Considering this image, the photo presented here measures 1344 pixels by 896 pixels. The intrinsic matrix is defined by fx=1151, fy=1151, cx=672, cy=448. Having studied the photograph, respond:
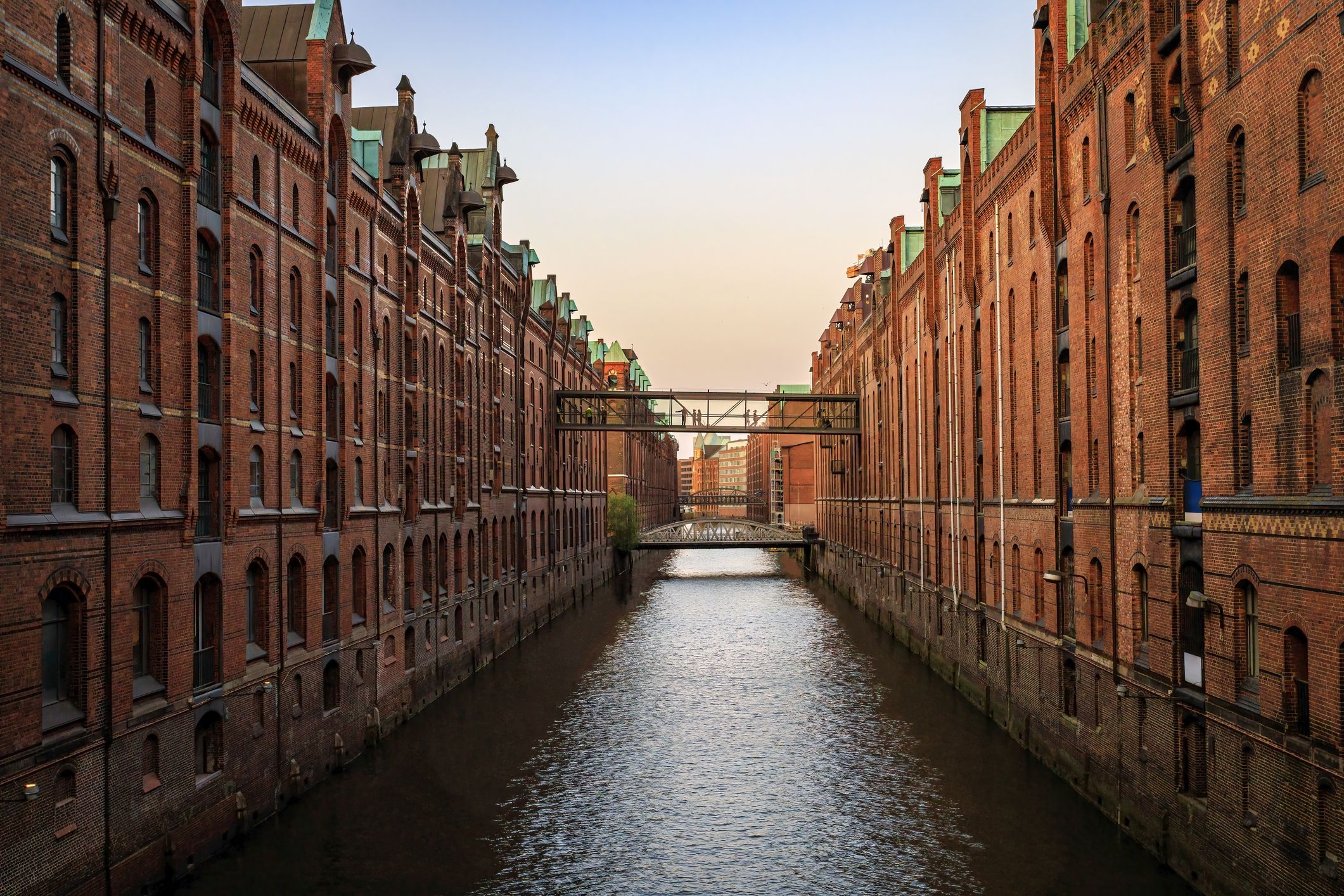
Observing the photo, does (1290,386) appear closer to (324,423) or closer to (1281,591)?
(1281,591)

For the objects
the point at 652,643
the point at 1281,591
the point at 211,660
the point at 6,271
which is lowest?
the point at 652,643

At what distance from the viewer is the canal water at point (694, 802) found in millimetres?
20438

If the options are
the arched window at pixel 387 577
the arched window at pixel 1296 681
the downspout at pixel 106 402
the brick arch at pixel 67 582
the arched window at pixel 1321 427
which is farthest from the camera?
the arched window at pixel 387 577

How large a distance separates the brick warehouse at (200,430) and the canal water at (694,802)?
1.90m

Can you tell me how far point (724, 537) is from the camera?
108938 millimetres

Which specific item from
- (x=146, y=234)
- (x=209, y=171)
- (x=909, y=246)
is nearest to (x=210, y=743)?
(x=146, y=234)

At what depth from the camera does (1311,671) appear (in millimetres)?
15539

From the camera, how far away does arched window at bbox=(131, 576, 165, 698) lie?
1919 cm

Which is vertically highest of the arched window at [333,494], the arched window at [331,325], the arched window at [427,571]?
the arched window at [331,325]

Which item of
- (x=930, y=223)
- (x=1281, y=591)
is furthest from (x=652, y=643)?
(x=1281, y=591)

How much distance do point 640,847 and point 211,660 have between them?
8.97 meters

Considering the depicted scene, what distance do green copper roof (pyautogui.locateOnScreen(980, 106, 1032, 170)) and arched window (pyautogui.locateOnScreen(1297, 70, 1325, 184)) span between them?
71.9 feet

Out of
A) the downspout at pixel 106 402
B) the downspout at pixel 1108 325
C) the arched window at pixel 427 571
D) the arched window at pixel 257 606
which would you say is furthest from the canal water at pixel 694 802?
the downspout at pixel 1108 325

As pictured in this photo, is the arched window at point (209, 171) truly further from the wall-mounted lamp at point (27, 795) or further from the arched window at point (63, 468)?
the wall-mounted lamp at point (27, 795)
